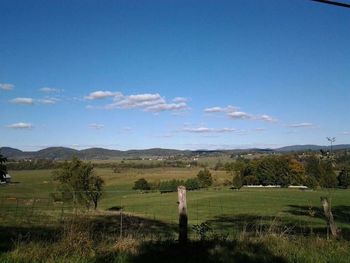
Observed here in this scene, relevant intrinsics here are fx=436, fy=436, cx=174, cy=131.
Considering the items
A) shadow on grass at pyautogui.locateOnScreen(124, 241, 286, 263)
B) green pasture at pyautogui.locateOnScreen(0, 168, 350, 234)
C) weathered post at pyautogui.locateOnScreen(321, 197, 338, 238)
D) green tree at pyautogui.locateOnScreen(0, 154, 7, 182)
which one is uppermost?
green tree at pyautogui.locateOnScreen(0, 154, 7, 182)

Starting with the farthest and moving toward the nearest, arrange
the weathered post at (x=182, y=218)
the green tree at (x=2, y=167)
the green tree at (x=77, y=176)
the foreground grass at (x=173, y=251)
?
1. the green tree at (x=77, y=176)
2. the green tree at (x=2, y=167)
3. the weathered post at (x=182, y=218)
4. the foreground grass at (x=173, y=251)

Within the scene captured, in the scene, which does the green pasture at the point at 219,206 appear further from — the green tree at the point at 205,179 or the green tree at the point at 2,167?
the green tree at the point at 205,179

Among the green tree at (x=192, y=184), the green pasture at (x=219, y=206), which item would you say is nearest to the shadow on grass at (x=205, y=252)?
the green pasture at (x=219, y=206)

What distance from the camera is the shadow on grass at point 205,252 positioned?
791 centimetres

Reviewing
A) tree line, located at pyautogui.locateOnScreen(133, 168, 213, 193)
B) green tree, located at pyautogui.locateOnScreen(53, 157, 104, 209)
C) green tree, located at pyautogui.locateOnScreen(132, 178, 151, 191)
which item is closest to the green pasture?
green tree, located at pyautogui.locateOnScreen(53, 157, 104, 209)

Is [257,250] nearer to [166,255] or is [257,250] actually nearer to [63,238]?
[166,255]

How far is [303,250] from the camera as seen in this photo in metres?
8.75

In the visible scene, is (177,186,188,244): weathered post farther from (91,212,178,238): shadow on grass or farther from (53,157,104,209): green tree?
(53,157,104,209): green tree

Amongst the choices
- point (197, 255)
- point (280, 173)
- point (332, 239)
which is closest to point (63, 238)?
point (197, 255)

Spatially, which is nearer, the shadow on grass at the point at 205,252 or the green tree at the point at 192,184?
the shadow on grass at the point at 205,252

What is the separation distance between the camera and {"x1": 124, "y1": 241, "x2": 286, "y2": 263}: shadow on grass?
791 centimetres

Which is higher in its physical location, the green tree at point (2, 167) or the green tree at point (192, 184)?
the green tree at point (2, 167)

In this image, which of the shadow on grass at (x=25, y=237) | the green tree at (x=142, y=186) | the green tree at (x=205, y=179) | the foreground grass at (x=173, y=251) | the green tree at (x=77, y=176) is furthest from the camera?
the green tree at (x=205, y=179)

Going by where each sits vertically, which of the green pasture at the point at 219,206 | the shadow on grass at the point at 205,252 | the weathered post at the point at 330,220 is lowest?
the green pasture at the point at 219,206
